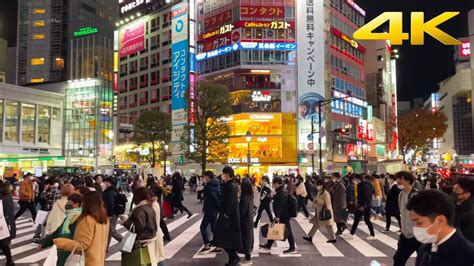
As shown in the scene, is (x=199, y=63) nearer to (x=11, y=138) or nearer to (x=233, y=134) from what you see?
(x=233, y=134)

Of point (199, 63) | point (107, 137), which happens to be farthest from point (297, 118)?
point (107, 137)

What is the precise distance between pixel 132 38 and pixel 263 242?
6946 cm

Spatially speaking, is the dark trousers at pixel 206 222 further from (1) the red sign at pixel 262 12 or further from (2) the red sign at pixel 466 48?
(2) the red sign at pixel 466 48

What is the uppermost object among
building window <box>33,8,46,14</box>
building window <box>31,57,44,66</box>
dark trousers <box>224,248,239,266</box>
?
building window <box>33,8,46,14</box>

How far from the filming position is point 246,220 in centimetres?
884

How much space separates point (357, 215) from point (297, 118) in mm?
40888

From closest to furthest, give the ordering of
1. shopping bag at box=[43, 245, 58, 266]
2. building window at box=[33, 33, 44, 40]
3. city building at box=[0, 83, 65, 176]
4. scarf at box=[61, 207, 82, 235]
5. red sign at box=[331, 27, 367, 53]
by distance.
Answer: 1. shopping bag at box=[43, 245, 58, 266]
2. scarf at box=[61, 207, 82, 235]
3. red sign at box=[331, 27, 367, 53]
4. city building at box=[0, 83, 65, 176]
5. building window at box=[33, 33, 44, 40]

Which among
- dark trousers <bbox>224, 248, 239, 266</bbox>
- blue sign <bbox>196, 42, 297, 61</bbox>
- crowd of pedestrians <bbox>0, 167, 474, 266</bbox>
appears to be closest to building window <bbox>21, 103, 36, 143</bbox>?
blue sign <bbox>196, 42, 297, 61</bbox>

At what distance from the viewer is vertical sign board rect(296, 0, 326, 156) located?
5291 cm

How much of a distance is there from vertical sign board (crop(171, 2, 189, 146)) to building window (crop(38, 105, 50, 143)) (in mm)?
19256

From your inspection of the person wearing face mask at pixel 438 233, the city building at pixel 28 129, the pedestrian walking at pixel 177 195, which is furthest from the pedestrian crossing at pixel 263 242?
the city building at pixel 28 129

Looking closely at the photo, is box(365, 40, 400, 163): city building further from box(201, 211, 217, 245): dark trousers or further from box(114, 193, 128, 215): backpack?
box(114, 193, 128, 215): backpack

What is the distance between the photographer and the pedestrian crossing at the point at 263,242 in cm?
974

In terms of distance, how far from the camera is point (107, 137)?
7269cm
